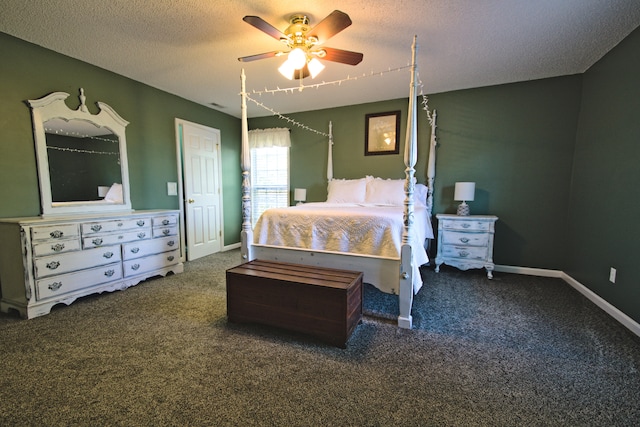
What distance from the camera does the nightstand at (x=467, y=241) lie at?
3328mm

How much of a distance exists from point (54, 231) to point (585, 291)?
203 inches

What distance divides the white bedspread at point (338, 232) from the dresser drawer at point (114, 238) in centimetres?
142

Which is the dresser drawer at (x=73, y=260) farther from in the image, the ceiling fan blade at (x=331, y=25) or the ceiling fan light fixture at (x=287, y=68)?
the ceiling fan blade at (x=331, y=25)

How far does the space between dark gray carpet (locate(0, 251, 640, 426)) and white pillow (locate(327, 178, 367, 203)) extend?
1731mm

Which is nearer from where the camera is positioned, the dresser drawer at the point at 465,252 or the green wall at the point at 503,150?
the green wall at the point at 503,150

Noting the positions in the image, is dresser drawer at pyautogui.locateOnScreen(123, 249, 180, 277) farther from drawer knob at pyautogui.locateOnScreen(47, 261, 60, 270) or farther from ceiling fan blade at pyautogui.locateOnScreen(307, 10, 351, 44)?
ceiling fan blade at pyautogui.locateOnScreen(307, 10, 351, 44)

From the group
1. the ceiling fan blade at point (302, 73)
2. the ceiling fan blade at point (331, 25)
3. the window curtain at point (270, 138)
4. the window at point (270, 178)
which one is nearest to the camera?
the ceiling fan blade at point (331, 25)

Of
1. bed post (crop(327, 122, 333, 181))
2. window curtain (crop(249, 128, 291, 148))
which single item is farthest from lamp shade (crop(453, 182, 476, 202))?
window curtain (crop(249, 128, 291, 148))

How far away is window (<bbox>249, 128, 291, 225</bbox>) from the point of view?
4.87 meters

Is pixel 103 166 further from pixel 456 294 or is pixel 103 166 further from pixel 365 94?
pixel 456 294

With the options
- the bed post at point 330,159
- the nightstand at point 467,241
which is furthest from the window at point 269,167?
the nightstand at point 467,241

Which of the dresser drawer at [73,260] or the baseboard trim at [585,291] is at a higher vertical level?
the dresser drawer at [73,260]

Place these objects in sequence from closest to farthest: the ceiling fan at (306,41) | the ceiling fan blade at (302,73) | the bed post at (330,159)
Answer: the ceiling fan at (306,41)
the ceiling fan blade at (302,73)
the bed post at (330,159)

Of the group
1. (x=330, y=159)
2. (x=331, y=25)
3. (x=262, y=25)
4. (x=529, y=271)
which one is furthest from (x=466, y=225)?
(x=262, y=25)
